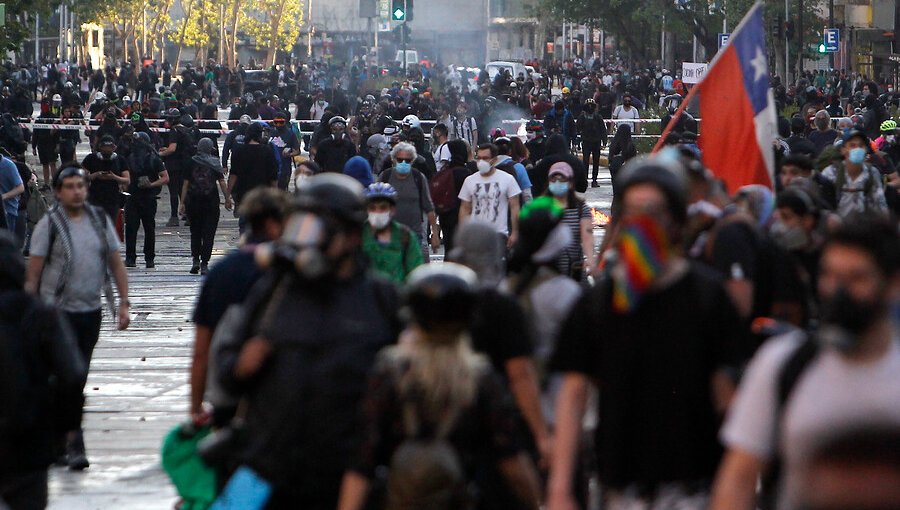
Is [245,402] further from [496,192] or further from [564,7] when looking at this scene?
[564,7]

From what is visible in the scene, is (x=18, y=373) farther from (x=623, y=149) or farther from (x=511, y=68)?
(x=511, y=68)

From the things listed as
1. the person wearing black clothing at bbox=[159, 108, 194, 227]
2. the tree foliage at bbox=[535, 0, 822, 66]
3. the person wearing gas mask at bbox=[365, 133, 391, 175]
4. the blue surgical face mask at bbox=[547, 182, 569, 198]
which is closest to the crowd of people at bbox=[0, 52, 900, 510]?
the blue surgical face mask at bbox=[547, 182, 569, 198]

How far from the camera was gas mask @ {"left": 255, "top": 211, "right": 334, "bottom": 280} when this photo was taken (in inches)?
199

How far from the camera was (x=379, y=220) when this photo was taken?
375 inches

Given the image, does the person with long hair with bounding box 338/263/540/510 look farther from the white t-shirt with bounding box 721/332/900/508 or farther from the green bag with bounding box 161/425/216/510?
the green bag with bounding box 161/425/216/510

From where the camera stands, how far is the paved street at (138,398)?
888 centimetres

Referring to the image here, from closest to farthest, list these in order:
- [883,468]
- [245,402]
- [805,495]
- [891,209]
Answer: [883,468]
[805,495]
[245,402]
[891,209]

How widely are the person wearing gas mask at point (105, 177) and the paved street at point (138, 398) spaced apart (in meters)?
0.96

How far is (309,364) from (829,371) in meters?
1.91

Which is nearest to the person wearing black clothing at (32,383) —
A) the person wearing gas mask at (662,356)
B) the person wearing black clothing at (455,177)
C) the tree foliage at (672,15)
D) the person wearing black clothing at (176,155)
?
the person wearing gas mask at (662,356)

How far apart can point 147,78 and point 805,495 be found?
181 feet

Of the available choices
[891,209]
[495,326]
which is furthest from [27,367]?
[891,209]

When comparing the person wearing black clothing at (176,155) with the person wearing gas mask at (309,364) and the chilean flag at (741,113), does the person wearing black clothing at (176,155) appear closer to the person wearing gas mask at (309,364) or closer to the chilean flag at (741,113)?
the chilean flag at (741,113)

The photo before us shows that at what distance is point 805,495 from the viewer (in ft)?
8.71
